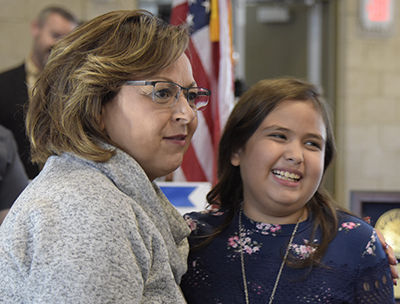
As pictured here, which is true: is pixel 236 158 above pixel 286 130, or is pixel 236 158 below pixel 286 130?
below

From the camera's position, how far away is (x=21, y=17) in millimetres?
4195

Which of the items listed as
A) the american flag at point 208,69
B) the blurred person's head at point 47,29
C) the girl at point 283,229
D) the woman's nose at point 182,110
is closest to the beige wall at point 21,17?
the blurred person's head at point 47,29

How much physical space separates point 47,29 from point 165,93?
2.06 meters

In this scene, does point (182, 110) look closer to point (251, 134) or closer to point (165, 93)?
point (165, 93)

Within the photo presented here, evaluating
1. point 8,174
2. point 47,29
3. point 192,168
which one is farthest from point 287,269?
point 47,29

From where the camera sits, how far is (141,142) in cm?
91

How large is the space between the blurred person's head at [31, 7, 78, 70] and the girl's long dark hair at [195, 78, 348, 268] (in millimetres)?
1578

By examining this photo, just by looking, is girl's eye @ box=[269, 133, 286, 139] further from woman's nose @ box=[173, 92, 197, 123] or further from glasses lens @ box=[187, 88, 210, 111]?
woman's nose @ box=[173, 92, 197, 123]

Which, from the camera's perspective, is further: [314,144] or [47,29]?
[47,29]

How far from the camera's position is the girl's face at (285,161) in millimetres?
1317

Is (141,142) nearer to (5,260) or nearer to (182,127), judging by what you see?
(182,127)

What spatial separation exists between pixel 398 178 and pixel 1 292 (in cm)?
442

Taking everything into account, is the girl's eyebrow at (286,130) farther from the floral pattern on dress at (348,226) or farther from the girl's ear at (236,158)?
the floral pattern on dress at (348,226)

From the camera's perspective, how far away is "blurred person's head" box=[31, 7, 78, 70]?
2.66 metres
